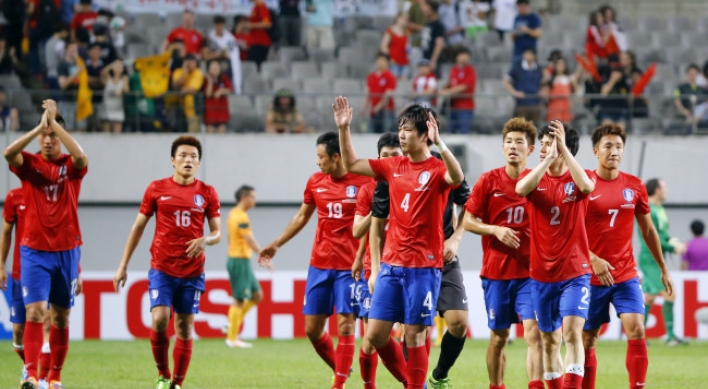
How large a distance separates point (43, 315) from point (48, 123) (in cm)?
182

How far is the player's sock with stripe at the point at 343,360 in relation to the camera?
400 inches

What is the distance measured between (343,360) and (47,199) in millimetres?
3099

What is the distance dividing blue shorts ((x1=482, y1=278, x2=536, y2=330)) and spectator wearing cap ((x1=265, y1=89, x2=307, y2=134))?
11189 millimetres

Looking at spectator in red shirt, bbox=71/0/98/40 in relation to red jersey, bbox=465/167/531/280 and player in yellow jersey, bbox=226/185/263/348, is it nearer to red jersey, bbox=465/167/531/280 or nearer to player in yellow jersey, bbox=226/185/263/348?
player in yellow jersey, bbox=226/185/263/348

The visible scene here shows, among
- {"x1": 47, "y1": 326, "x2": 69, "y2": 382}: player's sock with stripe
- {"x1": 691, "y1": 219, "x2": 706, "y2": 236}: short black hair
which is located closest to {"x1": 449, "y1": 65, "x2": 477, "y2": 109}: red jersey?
{"x1": 691, "y1": 219, "x2": 706, "y2": 236}: short black hair

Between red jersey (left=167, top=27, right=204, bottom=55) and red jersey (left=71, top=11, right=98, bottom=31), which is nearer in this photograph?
red jersey (left=167, top=27, right=204, bottom=55)

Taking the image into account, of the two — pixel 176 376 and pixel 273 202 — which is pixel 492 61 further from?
pixel 176 376

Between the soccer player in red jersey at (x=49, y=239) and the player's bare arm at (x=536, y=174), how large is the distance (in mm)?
3996

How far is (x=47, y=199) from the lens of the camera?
33.9 ft

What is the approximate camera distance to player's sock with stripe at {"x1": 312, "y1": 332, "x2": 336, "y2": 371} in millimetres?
10758

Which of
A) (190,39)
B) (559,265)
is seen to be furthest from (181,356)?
(190,39)

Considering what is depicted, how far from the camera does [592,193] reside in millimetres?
9742

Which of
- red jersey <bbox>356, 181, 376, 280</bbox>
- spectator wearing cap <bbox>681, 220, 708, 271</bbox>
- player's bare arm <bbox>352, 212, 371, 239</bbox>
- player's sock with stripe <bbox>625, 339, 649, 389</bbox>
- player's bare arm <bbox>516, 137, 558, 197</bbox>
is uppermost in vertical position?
player's bare arm <bbox>516, 137, 558, 197</bbox>

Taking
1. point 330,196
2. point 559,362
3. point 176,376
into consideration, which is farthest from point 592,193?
point 176,376
